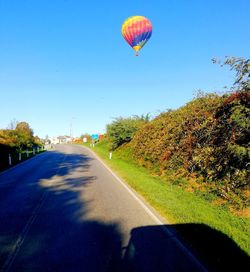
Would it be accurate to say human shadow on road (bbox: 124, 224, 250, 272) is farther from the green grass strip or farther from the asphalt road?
the green grass strip

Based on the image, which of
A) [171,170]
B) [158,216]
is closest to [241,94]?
[158,216]

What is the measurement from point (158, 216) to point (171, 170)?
10152 millimetres

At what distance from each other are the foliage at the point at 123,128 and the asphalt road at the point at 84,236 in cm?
2792

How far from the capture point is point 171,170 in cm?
1880

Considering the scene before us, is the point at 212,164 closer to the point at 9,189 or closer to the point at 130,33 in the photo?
the point at 9,189

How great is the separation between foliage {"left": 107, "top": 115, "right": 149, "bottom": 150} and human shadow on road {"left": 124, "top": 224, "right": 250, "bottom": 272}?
31.8m

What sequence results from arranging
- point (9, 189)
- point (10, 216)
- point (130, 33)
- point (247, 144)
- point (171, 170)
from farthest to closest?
point (130, 33)
point (171, 170)
point (9, 189)
point (247, 144)
point (10, 216)

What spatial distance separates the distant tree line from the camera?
1102 centimetres

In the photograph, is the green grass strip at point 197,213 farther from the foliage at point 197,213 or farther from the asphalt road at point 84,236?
the asphalt road at point 84,236

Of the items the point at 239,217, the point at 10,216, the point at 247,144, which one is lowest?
the point at 239,217

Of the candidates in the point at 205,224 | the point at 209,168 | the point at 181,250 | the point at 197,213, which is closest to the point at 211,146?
the point at 209,168

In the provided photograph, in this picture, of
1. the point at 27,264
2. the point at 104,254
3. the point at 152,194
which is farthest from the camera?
the point at 152,194

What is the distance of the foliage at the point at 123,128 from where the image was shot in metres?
39.9

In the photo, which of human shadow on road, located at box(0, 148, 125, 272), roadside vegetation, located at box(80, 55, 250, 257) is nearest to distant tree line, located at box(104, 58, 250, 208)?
roadside vegetation, located at box(80, 55, 250, 257)
